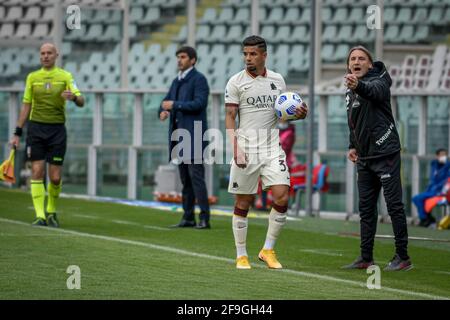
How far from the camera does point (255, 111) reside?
1156cm

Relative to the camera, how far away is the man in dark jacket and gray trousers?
11.7 metres

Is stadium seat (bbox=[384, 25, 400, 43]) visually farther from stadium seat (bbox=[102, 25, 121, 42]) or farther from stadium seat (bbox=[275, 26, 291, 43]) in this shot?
stadium seat (bbox=[102, 25, 121, 42])

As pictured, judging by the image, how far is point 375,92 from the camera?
11453 millimetres

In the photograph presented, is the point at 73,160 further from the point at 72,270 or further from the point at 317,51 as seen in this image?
the point at 72,270

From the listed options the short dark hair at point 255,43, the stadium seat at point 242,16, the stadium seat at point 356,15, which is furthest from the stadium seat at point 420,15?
the short dark hair at point 255,43

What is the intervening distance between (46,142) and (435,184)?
7.23 m

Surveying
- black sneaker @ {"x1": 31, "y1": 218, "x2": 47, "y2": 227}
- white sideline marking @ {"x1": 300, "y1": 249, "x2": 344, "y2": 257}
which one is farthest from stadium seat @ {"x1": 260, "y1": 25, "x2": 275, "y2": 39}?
white sideline marking @ {"x1": 300, "y1": 249, "x2": 344, "y2": 257}

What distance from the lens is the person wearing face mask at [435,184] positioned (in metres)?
20.0

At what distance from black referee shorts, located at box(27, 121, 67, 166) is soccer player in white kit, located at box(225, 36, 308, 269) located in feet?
15.4

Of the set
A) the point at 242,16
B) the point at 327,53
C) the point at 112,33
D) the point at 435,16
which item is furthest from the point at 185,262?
the point at 112,33

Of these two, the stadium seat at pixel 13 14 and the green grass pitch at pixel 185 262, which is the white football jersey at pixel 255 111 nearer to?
the green grass pitch at pixel 185 262

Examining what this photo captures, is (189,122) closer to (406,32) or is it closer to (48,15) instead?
(406,32)

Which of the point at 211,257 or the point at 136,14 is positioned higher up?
the point at 136,14
